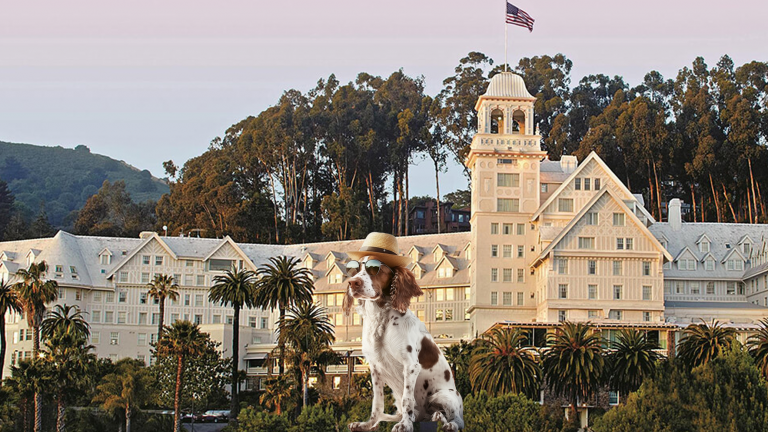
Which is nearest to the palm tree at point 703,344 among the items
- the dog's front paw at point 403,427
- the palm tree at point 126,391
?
the palm tree at point 126,391

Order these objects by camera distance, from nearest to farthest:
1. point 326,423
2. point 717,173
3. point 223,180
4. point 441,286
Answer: point 326,423, point 441,286, point 717,173, point 223,180

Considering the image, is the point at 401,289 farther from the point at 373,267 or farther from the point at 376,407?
the point at 376,407

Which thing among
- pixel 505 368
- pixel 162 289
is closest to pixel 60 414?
pixel 162 289

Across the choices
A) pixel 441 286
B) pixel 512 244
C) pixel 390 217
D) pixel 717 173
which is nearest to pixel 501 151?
pixel 512 244

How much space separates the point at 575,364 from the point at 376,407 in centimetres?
5303

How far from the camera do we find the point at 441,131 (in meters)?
124

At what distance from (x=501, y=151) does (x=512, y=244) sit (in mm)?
7919

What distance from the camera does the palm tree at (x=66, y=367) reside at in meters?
71.3

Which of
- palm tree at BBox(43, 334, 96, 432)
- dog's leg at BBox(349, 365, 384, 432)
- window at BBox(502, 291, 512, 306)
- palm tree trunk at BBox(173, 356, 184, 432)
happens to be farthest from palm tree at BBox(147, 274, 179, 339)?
dog's leg at BBox(349, 365, 384, 432)

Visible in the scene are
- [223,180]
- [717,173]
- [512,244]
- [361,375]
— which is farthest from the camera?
[223,180]

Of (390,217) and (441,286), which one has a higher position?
(390,217)

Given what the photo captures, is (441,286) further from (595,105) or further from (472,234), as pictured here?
(595,105)

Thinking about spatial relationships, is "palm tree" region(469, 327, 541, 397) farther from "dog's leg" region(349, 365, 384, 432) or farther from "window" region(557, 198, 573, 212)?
"dog's leg" region(349, 365, 384, 432)

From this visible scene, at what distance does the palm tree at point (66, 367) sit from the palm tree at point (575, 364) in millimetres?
31261
